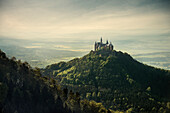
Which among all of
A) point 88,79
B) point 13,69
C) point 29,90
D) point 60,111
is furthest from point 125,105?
point 13,69

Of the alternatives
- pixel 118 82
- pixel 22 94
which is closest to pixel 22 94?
pixel 22 94

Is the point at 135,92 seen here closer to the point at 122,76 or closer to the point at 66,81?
the point at 122,76

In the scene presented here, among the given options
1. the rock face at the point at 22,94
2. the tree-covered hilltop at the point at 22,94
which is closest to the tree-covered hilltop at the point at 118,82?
the tree-covered hilltop at the point at 22,94

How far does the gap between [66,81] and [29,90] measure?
352 feet

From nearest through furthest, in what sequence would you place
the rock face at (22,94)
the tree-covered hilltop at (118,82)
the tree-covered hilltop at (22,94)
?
1. the rock face at (22,94)
2. the tree-covered hilltop at (22,94)
3. the tree-covered hilltop at (118,82)

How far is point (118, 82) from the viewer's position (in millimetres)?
147125

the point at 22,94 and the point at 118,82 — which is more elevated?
the point at 22,94

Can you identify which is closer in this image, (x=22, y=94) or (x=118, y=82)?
(x=22, y=94)

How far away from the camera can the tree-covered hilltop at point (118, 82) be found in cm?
11970

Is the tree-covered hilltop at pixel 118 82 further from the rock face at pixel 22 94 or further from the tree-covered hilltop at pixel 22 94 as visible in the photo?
the rock face at pixel 22 94

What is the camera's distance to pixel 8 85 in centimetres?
4909

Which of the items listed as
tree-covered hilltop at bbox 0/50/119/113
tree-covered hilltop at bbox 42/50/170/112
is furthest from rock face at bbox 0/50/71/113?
tree-covered hilltop at bbox 42/50/170/112

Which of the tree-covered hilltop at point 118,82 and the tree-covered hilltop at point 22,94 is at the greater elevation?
the tree-covered hilltop at point 22,94

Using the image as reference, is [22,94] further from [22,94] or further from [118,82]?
[118,82]
